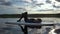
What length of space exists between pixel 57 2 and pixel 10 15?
171 centimetres

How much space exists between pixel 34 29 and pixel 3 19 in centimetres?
120

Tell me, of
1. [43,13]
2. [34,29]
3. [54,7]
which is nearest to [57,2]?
[54,7]

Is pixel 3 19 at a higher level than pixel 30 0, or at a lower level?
lower

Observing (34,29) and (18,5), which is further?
(18,5)

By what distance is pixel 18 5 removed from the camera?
604cm

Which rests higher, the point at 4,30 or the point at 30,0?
the point at 30,0

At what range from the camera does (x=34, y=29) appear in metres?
5.54

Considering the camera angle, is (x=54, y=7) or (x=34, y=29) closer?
(x=34, y=29)

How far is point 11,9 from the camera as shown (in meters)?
5.96

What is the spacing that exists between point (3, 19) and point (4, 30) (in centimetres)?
43

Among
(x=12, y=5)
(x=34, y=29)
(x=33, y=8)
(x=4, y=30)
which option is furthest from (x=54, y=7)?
(x=4, y=30)

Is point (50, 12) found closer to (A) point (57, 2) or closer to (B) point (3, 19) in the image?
(A) point (57, 2)

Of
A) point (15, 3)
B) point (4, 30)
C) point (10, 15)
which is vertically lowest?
point (4, 30)

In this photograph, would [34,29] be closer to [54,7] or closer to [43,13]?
[43,13]
